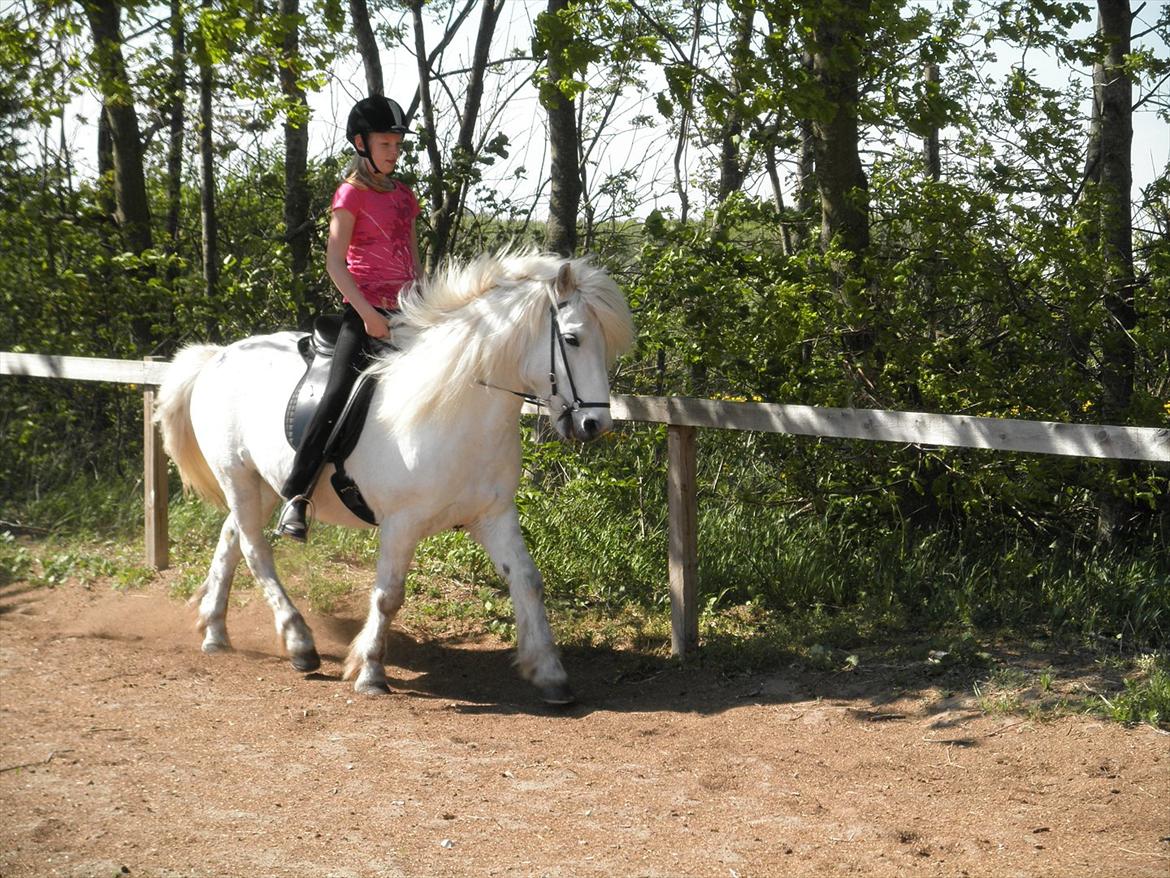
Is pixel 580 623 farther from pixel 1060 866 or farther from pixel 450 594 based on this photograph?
pixel 1060 866

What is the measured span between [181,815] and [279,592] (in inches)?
95.8

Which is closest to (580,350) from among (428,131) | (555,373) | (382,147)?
(555,373)

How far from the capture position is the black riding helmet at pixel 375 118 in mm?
5598

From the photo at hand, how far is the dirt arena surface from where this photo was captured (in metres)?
3.60

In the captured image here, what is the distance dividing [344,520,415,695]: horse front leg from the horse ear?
1.44 meters

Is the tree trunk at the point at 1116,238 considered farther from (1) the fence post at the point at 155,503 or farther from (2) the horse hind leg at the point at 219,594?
(1) the fence post at the point at 155,503

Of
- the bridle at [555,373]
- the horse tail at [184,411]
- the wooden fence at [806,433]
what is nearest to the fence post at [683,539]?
the wooden fence at [806,433]

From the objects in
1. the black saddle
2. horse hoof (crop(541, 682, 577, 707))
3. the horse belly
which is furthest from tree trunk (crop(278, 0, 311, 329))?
horse hoof (crop(541, 682, 577, 707))

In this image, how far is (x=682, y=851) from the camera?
366 centimetres

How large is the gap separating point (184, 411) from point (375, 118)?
7.79 ft

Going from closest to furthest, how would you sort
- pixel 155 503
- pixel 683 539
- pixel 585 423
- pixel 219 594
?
pixel 585 423, pixel 683 539, pixel 219 594, pixel 155 503

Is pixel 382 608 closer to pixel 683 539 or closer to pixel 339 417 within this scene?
pixel 339 417

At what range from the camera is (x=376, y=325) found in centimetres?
557

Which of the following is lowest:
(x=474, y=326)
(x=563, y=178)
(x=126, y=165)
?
(x=474, y=326)
